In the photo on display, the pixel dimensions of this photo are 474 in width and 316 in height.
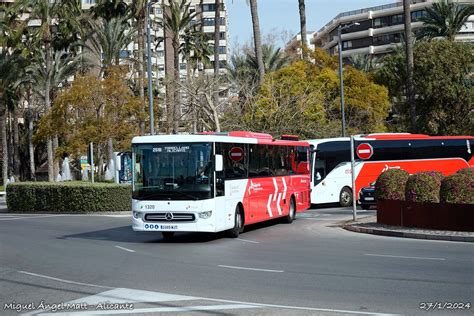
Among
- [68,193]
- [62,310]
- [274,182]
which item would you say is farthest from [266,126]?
[62,310]

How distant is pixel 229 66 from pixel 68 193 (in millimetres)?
28626

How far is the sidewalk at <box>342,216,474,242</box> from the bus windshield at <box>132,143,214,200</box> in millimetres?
5216

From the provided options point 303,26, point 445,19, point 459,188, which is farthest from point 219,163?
point 445,19

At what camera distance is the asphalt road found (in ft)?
33.1

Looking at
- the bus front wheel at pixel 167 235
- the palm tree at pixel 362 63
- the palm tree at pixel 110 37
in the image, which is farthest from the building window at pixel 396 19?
the bus front wheel at pixel 167 235

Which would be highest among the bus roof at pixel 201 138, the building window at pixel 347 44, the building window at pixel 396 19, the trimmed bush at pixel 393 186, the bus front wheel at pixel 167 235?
the building window at pixel 396 19

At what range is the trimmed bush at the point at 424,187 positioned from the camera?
831 inches

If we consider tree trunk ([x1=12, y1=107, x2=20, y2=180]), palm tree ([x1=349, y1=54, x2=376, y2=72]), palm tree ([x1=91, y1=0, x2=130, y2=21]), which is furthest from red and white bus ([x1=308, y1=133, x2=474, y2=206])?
tree trunk ([x1=12, y1=107, x2=20, y2=180])

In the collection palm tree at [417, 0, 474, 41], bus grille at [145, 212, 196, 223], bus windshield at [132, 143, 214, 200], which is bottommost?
bus grille at [145, 212, 196, 223]

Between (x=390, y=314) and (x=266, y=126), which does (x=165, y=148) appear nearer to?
(x=390, y=314)

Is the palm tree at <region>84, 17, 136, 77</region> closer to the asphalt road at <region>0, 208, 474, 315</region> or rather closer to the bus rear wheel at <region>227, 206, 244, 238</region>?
the asphalt road at <region>0, 208, 474, 315</region>

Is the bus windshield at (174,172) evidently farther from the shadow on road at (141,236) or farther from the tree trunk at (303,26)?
the tree trunk at (303,26)

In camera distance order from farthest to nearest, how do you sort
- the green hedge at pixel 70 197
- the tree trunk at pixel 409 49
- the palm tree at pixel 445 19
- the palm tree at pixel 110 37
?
the palm tree at pixel 445 19, the palm tree at pixel 110 37, the tree trunk at pixel 409 49, the green hedge at pixel 70 197

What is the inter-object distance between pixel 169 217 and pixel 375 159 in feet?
60.8
